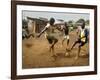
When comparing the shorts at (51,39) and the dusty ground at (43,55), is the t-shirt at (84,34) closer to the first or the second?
the dusty ground at (43,55)

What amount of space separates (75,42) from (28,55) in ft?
1.72

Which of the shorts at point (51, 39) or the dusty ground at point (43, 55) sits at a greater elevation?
the shorts at point (51, 39)

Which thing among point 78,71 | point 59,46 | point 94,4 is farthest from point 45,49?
point 94,4

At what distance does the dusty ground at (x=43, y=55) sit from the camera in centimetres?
197

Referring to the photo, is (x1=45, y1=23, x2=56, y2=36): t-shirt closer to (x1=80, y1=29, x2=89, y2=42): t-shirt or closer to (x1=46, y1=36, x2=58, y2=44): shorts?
(x1=46, y1=36, x2=58, y2=44): shorts

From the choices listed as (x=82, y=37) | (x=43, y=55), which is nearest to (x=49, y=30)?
(x=43, y=55)

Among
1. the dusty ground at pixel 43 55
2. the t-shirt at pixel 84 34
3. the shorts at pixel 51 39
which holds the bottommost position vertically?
the dusty ground at pixel 43 55

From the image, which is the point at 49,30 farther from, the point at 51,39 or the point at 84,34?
the point at 84,34

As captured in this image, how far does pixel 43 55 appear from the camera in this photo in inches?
80.1

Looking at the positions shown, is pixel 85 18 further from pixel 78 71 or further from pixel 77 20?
pixel 78 71

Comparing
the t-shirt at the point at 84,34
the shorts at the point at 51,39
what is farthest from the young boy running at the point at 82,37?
the shorts at the point at 51,39

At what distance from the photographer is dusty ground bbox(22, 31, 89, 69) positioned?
197cm

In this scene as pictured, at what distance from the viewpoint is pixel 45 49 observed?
2.04m

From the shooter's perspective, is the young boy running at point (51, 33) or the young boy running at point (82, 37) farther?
the young boy running at point (82, 37)
